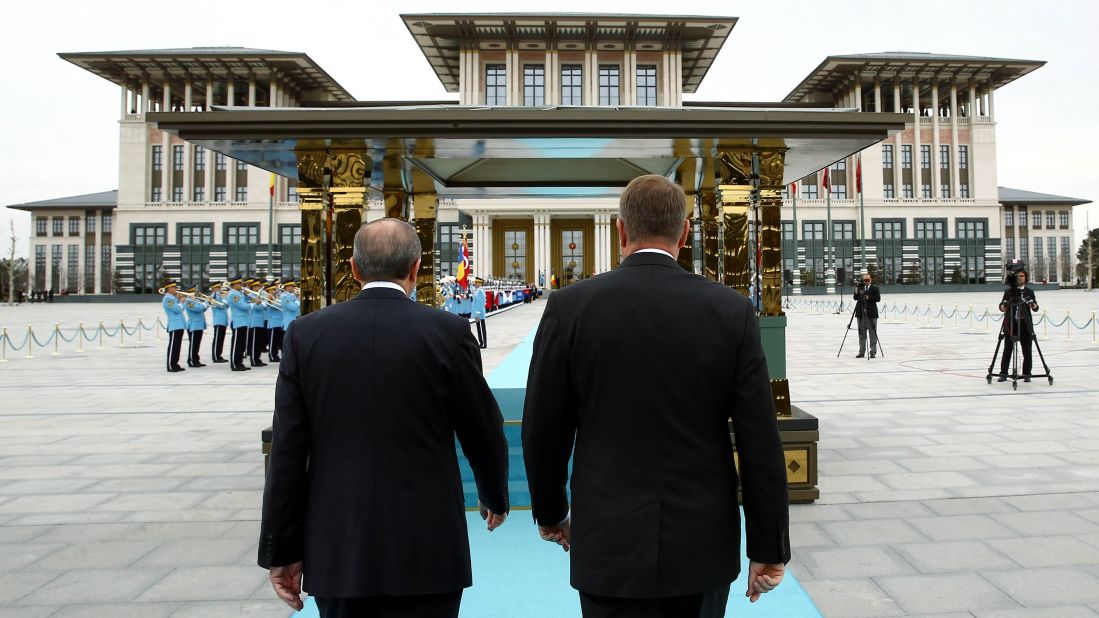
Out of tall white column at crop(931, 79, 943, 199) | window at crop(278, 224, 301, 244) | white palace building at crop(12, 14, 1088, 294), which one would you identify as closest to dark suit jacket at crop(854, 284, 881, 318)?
white palace building at crop(12, 14, 1088, 294)

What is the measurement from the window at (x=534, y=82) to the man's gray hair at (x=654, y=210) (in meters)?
62.2

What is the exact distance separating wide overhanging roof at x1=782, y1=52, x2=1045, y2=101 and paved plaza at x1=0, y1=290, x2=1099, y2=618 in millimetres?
61171

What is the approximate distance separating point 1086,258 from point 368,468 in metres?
107

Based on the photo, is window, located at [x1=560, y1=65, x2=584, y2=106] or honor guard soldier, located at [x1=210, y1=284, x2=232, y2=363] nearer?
honor guard soldier, located at [x1=210, y1=284, x2=232, y2=363]

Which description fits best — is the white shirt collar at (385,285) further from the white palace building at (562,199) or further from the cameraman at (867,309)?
the white palace building at (562,199)

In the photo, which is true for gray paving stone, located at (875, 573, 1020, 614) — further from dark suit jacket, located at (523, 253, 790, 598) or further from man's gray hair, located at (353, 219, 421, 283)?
man's gray hair, located at (353, 219, 421, 283)

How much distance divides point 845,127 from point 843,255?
6723 centimetres

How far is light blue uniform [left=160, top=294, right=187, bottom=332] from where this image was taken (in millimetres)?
15180

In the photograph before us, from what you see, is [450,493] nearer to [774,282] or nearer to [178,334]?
[774,282]

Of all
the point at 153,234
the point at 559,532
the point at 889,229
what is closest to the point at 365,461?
the point at 559,532

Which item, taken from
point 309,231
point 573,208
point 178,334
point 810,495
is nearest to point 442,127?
point 309,231

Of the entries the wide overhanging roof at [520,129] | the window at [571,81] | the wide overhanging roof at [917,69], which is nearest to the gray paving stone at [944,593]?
the wide overhanging roof at [520,129]

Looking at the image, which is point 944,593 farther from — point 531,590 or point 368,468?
point 368,468

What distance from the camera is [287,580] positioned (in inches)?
88.5
